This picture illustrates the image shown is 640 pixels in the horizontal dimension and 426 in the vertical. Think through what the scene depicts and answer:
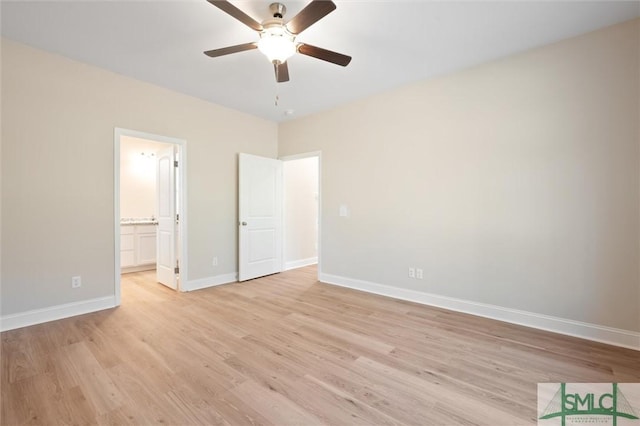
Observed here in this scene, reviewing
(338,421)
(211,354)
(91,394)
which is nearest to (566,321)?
(338,421)

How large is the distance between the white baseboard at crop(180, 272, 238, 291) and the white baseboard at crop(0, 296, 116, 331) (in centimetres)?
90

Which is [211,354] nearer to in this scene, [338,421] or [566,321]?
[338,421]

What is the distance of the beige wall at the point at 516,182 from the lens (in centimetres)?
240

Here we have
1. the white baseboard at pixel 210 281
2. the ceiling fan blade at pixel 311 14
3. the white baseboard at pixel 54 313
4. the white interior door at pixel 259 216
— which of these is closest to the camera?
the ceiling fan blade at pixel 311 14

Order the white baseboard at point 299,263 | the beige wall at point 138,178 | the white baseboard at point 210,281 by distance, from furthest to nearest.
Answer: the beige wall at point 138,178
the white baseboard at point 299,263
the white baseboard at point 210,281

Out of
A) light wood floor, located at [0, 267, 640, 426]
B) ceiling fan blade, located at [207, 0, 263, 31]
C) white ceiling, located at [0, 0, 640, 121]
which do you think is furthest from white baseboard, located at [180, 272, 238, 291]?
ceiling fan blade, located at [207, 0, 263, 31]

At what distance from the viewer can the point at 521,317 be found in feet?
9.23

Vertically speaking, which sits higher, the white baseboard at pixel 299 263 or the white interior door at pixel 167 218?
the white interior door at pixel 167 218

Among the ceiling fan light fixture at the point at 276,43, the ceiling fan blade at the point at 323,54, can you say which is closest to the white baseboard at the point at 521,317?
the ceiling fan blade at the point at 323,54

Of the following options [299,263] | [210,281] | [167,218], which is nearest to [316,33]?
[167,218]

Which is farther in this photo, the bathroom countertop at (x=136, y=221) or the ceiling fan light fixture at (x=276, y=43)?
the bathroom countertop at (x=136, y=221)

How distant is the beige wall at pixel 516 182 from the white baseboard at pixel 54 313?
10.6 ft

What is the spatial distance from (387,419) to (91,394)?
1830mm

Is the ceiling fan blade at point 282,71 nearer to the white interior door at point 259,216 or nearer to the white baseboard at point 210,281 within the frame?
the white interior door at point 259,216
